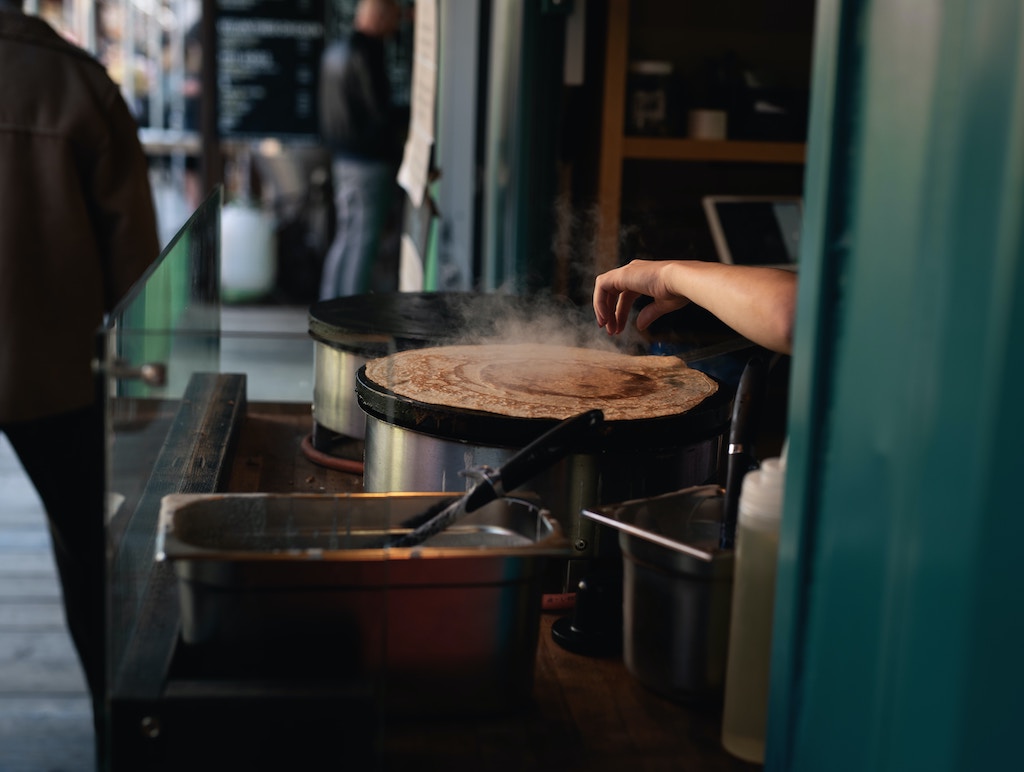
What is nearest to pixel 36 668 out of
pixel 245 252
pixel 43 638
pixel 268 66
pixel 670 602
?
pixel 43 638

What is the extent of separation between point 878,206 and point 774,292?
1.29 feet

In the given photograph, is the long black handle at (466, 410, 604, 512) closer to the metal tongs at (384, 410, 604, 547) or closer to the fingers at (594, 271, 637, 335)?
the metal tongs at (384, 410, 604, 547)

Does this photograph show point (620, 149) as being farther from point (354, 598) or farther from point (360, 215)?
point (360, 215)

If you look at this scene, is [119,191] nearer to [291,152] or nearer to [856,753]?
[856,753]

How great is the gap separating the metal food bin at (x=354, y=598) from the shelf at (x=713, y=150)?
2.27m

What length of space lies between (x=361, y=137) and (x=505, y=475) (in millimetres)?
5303

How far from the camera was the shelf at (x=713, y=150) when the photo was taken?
10.7 ft

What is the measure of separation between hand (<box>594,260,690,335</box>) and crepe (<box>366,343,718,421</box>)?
0.28ft

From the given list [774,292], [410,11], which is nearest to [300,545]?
Answer: [774,292]

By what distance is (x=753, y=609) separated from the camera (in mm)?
1027

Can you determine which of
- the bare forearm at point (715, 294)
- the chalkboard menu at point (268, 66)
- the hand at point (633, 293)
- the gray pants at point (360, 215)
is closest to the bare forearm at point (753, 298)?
the bare forearm at point (715, 294)

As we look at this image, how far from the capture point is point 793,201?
3.28 m

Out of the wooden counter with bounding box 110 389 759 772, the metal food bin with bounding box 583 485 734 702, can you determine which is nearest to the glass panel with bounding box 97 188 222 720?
the wooden counter with bounding box 110 389 759 772

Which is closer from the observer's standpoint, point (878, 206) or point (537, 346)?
point (878, 206)
